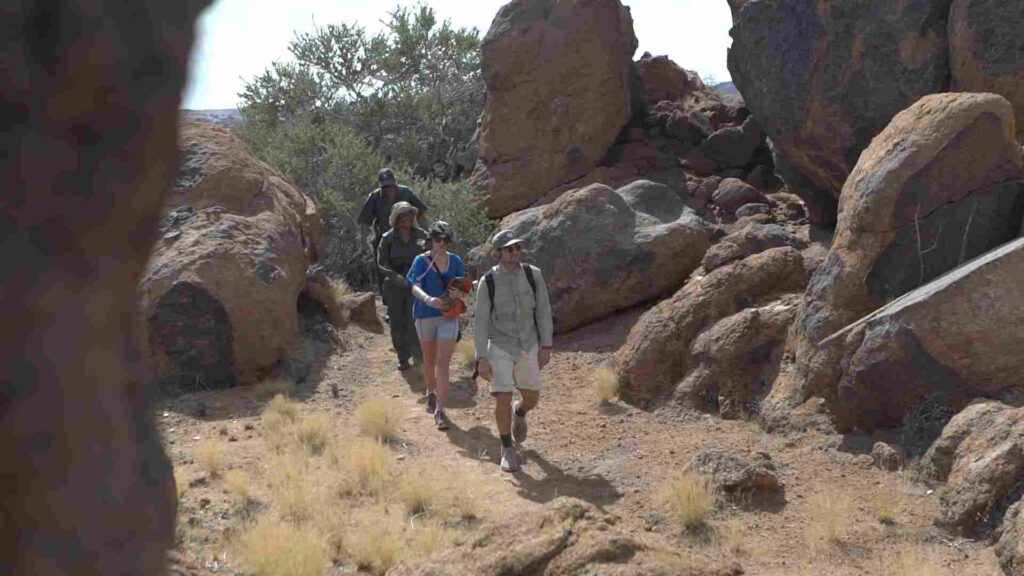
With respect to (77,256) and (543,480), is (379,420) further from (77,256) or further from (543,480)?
(77,256)

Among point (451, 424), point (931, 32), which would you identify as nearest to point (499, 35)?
point (931, 32)

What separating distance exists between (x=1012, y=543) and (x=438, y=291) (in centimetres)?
504

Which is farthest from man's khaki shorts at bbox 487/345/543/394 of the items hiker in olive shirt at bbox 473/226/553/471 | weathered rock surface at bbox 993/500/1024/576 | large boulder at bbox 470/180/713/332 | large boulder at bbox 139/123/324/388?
large boulder at bbox 470/180/713/332

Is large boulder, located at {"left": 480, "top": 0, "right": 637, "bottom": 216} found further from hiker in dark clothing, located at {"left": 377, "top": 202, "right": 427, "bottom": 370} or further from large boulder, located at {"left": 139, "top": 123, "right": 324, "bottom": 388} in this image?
hiker in dark clothing, located at {"left": 377, "top": 202, "right": 427, "bottom": 370}

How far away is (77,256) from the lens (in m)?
1.53

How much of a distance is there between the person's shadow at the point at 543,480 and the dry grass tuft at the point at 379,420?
1.68 feet

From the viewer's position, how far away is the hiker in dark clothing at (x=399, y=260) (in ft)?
38.6

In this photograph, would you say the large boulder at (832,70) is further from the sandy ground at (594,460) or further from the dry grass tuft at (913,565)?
the dry grass tuft at (913,565)

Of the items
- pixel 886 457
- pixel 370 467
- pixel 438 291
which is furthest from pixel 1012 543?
pixel 438 291

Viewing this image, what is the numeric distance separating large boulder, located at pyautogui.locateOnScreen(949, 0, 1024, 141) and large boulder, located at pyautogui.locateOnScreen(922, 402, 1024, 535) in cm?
469

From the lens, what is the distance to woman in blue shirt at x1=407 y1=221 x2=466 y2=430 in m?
10.1

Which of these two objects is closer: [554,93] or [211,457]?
[211,457]

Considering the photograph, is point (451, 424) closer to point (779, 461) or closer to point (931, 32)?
point (779, 461)

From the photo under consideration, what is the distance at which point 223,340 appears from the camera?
12016 mm
